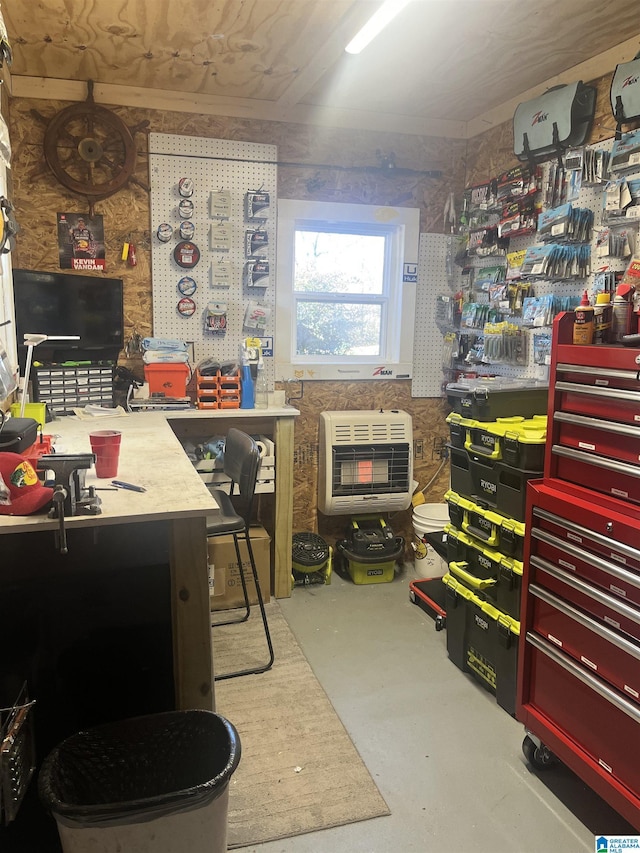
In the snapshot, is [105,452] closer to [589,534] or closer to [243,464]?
[243,464]

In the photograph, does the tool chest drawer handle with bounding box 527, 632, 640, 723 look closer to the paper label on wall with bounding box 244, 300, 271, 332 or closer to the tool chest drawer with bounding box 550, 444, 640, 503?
the tool chest drawer with bounding box 550, 444, 640, 503

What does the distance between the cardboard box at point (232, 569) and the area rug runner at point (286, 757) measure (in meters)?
0.37

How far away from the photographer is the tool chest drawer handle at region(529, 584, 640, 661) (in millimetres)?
1653

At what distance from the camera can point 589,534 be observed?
1.78 m

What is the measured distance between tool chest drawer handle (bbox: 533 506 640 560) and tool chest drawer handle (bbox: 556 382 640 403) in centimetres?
39

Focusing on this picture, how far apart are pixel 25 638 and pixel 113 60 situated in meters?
2.57

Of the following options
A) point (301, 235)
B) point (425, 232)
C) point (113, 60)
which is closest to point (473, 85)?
point (425, 232)

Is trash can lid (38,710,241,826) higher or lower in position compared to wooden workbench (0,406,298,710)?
lower

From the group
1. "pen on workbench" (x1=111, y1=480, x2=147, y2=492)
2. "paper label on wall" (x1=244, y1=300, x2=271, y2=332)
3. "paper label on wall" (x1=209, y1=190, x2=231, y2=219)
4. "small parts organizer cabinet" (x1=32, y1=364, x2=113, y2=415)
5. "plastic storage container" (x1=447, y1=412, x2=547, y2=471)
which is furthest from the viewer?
"paper label on wall" (x1=244, y1=300, x2=271, y2=332)

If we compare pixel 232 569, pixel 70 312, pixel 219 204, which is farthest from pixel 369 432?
pixel 70 312

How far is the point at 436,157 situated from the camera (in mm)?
3709

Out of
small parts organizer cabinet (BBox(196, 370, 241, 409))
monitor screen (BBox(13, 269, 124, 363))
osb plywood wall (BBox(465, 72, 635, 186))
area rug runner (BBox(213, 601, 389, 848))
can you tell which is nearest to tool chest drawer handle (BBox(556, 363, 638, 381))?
osb plywood wall (BBox(465, 72, 635, 186))

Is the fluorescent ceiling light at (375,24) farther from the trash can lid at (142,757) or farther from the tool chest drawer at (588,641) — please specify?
the trash can lid at (142,757)

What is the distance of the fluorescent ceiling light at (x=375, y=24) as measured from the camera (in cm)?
216
